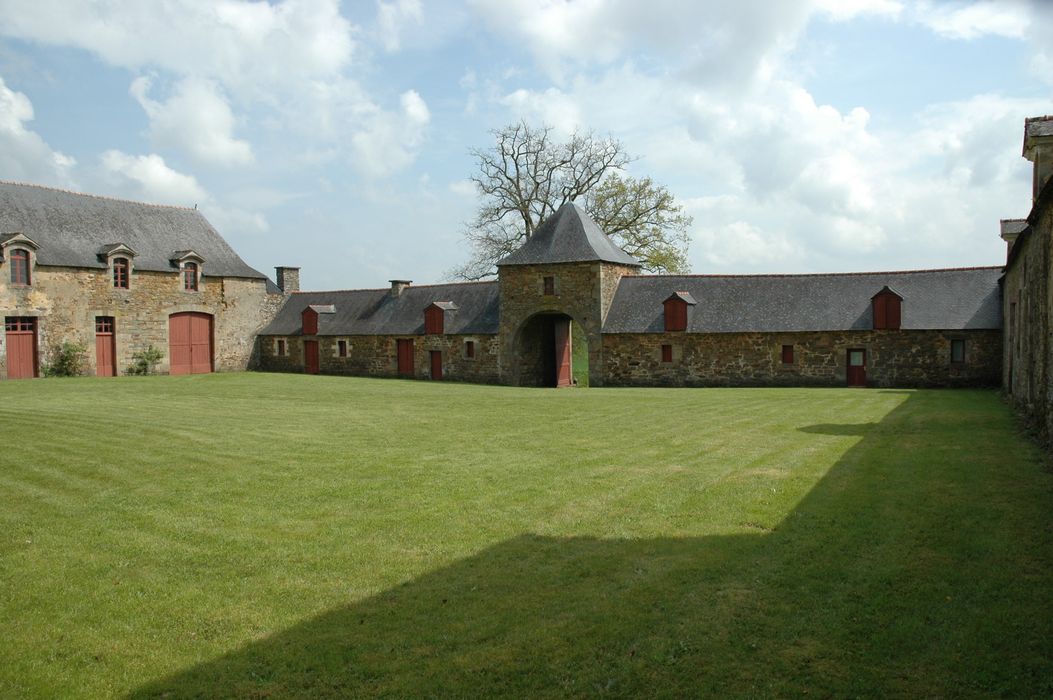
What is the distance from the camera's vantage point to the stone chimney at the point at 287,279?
4091cm

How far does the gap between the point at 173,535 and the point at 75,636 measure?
7.83ft

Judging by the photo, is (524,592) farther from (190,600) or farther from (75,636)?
(75,636)

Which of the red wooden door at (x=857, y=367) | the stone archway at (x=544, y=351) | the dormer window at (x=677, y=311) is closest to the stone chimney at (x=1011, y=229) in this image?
the red wooden door at (x=857, y=367)

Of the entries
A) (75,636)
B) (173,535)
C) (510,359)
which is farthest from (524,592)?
(510,359)

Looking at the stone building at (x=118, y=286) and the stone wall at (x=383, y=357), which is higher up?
the stone building at (x=118, y=286)

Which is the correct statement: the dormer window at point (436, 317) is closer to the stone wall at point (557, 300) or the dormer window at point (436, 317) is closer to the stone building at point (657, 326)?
the stone building at point (657, 326)

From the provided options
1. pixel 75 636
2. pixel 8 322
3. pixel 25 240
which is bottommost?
pixel 75 636

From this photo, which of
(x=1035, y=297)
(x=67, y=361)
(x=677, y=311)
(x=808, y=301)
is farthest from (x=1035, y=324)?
(x=67, y=361)

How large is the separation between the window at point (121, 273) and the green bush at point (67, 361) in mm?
2754

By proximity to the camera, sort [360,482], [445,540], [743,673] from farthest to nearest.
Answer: [360,482]
[445,540]
[743,673]

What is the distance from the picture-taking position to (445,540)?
782 centimetres

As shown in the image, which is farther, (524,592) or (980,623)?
(524,592)

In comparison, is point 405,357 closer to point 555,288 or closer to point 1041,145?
point 555,288

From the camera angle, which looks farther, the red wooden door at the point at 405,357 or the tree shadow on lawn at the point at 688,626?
the red wooden door at the point at 405,357
